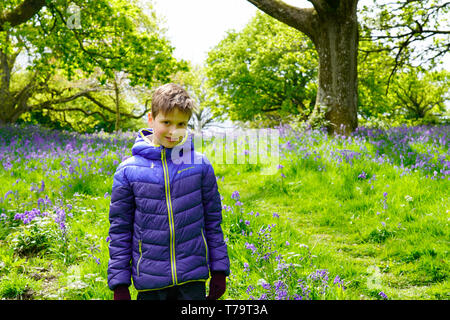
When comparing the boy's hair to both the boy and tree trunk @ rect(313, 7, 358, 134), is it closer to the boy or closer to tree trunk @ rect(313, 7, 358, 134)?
the boy

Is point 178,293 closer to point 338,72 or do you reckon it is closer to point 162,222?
point 162,222

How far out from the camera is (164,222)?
101 inches

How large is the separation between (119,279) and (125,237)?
0.30 metres

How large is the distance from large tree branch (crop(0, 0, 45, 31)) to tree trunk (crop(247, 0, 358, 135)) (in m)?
7.96

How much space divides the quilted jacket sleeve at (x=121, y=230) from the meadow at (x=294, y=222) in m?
1.22

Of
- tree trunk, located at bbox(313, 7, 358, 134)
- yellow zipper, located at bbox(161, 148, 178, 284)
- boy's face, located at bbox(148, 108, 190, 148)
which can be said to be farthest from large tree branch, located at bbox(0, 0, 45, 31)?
yellow zipper, located at bbox(161, 148, 178, 284)

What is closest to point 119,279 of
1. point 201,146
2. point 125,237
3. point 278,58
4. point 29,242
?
point 125,237

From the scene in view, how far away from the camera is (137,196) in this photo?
2.62m

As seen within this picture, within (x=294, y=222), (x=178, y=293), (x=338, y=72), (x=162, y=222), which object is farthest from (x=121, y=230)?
(x=338, y=72)

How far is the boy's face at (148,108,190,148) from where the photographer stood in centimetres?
257

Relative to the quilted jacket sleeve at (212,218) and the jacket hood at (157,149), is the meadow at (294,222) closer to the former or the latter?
the quilted jacket sleeve at (212,218)

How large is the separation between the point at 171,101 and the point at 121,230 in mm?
1029

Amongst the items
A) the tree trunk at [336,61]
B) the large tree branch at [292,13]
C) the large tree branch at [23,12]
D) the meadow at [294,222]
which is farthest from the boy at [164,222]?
the large tree branch at [23,12]
